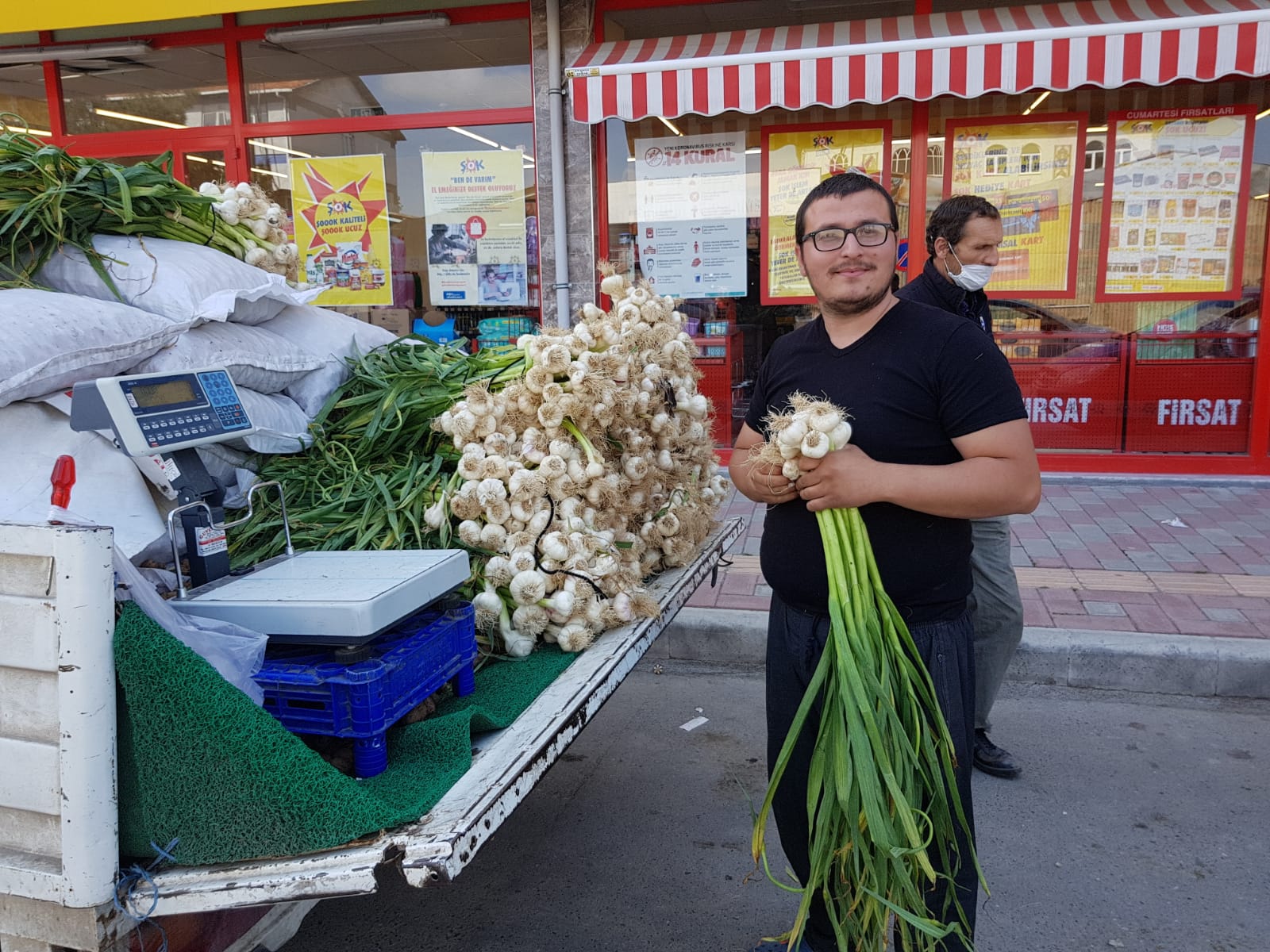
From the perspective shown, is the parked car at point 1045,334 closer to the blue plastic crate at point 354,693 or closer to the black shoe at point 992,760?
the black shoe at point 992,760

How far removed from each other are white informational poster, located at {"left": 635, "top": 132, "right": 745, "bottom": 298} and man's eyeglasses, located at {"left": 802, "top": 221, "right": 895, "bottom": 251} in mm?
6128

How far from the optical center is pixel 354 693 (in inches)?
75.5

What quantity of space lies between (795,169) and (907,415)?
6.31 metres

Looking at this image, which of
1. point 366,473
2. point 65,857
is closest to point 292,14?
point 366,473

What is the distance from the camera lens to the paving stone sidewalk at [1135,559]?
4.88m

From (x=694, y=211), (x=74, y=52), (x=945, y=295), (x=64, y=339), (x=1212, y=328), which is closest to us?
(x=64, y=339)

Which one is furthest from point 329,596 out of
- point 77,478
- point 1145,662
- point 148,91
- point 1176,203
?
point 148,91

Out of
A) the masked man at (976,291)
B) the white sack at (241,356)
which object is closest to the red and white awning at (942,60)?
the masked man at (976,291)

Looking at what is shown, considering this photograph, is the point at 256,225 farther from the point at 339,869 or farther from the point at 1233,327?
the point at 1233,327

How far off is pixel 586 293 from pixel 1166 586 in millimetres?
4949

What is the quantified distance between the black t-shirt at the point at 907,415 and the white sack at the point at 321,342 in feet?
5.82

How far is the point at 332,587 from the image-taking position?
2.09m

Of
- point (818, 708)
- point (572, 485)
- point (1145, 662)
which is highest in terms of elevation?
point (572, 485)

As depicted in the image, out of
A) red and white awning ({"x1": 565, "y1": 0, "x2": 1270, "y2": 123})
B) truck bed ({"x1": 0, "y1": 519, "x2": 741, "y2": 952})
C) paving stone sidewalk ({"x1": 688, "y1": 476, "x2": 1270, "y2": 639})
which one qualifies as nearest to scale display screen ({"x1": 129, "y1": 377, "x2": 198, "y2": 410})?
truck bed ({"x1": 0, "y1": 519, "x2": 741, "y2": 952})
